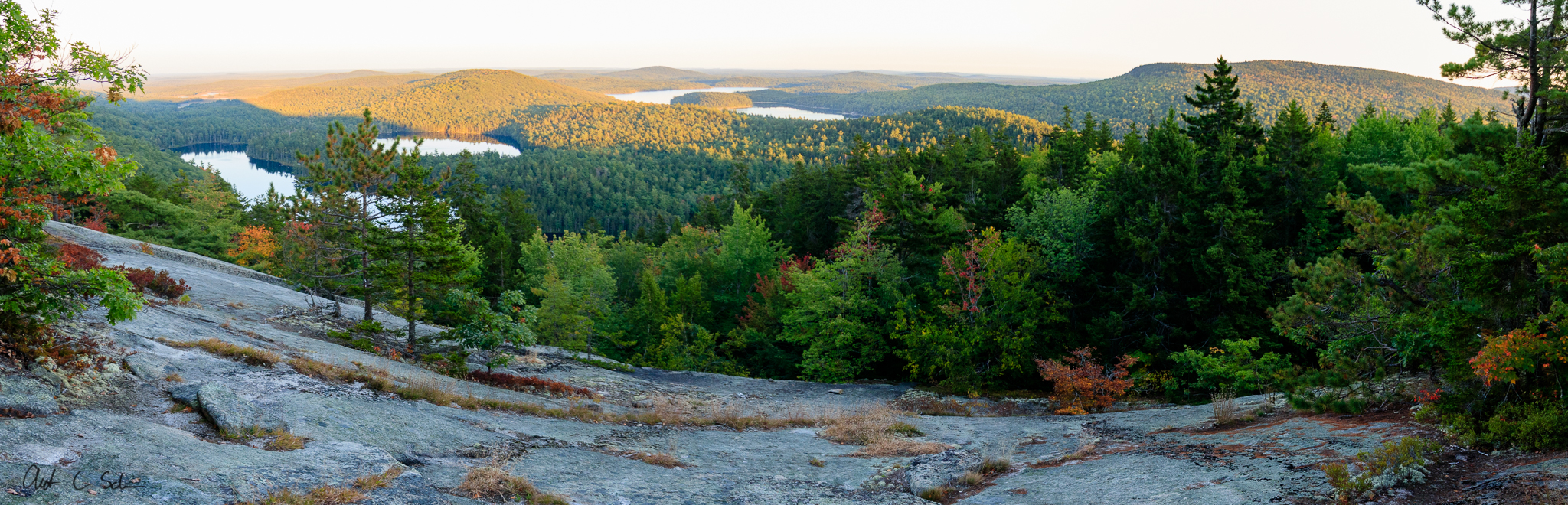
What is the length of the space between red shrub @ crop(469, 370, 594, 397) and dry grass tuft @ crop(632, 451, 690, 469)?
6.58 meters

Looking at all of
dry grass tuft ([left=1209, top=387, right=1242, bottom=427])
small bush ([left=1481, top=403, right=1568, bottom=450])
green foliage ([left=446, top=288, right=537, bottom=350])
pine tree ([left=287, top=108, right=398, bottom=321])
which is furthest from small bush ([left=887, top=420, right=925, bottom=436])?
pine tree ([left=287, top=108, right=398, bottom=321])

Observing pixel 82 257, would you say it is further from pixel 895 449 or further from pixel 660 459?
pixel 895 449

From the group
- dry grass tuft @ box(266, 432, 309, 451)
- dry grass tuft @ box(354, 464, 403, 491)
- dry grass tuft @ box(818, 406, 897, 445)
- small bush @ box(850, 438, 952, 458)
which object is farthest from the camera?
dry grass tuft @ box(818, 406, 897, 445)

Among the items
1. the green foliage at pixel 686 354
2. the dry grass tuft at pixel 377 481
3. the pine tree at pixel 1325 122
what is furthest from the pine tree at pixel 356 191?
the pine tree at pixel 1325 122

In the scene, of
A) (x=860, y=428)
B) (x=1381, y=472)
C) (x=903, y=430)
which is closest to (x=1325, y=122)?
(x=903, y=430)

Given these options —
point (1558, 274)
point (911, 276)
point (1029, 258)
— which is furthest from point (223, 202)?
point (1558, 274)

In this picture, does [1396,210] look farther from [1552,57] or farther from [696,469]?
[696,469]

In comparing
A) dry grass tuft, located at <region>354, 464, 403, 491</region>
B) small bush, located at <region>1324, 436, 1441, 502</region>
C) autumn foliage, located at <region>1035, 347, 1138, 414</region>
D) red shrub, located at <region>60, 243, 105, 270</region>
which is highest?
red shrub, located at <region>60, 243, 105, 270</region>

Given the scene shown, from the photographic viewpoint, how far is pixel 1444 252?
464 inches

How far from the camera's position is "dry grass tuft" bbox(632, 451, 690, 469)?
452 inches

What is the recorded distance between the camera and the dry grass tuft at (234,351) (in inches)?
522

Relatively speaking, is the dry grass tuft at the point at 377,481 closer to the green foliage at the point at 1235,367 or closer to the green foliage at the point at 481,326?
the green foliage at the point at 481,326

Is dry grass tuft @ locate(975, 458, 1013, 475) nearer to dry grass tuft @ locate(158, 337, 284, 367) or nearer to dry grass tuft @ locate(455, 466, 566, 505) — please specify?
dry grass tuft @ locate(455, 466, 566, 505)
